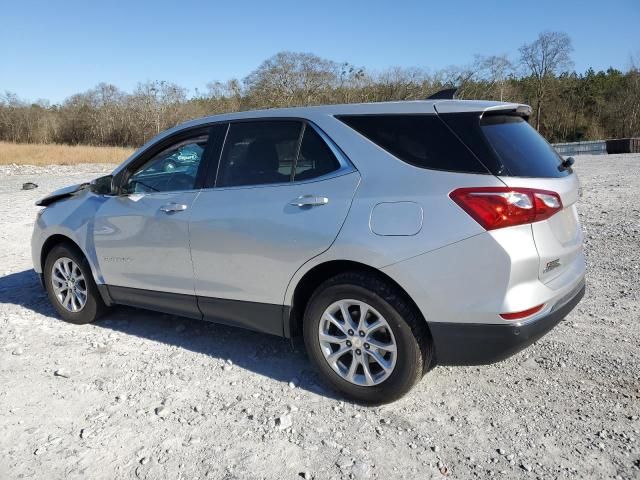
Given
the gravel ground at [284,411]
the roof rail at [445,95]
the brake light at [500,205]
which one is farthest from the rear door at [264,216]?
the roof rail at [445,95]

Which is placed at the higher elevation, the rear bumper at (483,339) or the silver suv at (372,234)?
the silver suv at (372,234)

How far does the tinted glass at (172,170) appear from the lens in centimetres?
396

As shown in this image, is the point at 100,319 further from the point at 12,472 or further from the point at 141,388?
the point at 12,472

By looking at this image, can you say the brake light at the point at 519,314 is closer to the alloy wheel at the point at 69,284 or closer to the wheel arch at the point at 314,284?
the wheel arch at the point at 314,284

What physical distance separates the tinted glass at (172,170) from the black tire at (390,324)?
1.50 metres

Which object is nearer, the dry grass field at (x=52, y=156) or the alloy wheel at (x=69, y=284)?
the alloy wheel at (x=69, y=284)

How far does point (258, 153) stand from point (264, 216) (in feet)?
1.77

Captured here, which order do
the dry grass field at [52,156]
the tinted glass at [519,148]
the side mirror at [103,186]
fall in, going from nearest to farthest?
the tinted glass at [519,148] → the side mirror at [103,186] → the dry grass field at [52,156]

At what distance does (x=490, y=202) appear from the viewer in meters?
2.66

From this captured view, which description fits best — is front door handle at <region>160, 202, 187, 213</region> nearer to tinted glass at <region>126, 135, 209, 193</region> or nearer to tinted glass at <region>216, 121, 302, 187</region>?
tinted glass at <region>126, 135, 209, 193</region>

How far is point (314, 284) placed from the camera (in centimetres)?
334

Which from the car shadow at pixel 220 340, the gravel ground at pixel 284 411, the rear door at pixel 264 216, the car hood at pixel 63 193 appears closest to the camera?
the gravel ground at pixel 284 411

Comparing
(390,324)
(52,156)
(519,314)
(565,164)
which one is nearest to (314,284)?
(390,324)

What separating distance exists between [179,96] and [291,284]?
7020 centimetres
